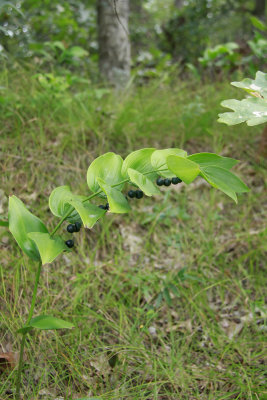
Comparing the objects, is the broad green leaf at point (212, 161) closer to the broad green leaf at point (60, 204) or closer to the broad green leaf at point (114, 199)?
the broad green leaf at point (114, 199)

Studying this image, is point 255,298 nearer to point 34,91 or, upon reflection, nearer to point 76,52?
point 34,91

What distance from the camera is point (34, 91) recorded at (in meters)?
2.59

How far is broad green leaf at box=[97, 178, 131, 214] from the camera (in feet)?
3.13

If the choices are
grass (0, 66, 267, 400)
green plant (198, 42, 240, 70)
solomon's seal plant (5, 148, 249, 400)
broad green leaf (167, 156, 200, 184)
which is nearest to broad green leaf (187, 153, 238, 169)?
solomon's seal plant (5, 148, 249, 400)

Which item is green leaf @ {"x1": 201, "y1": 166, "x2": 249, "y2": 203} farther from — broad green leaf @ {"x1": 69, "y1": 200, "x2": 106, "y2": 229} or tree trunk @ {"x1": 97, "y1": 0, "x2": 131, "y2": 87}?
tree trunk @ {"x1": 97, "y1": 0, "x2": 131, "y2": 87}

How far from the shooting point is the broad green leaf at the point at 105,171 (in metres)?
1.09

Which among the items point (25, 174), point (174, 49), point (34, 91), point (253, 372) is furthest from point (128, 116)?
point (174, 49)

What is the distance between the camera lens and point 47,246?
102 cm

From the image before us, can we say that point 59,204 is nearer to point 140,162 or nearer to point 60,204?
point 60,204

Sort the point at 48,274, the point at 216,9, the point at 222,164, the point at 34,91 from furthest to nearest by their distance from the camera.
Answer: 1. the point at 216,9
2. the point at 34,91
3. the point at 48,274
4. the point at 222,164

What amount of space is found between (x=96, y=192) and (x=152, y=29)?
6.03 meters

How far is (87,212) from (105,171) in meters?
0.17

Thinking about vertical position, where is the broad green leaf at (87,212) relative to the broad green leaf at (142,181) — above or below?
below

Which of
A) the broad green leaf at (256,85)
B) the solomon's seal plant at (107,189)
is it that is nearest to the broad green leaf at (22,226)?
the solomon's seal plant at (107,189)
